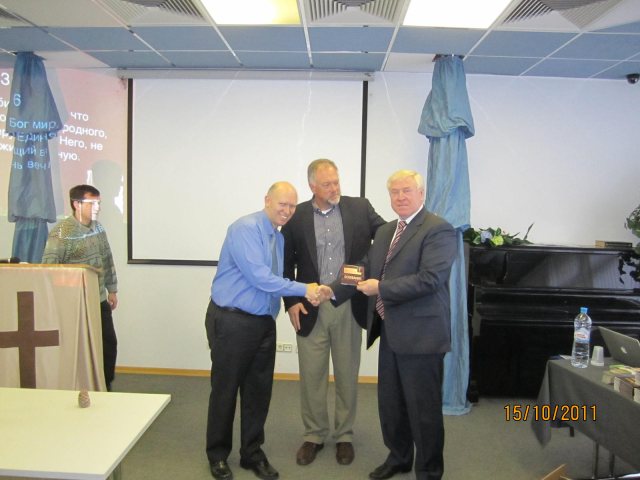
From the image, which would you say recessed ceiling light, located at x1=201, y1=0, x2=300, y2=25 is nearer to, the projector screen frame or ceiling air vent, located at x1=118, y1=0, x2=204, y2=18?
ceiling air vent, located at x1=118, y1=0, x2=204, y2=18

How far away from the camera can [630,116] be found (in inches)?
159

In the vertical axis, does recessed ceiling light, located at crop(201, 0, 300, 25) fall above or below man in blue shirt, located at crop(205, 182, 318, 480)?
above

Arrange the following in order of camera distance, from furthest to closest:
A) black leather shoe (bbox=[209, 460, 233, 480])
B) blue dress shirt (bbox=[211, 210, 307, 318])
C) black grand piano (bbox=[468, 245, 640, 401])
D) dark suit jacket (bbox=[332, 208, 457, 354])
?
black grand piano (bbox=[468, 245, 640, 401])
black leather shoe (bbox=[209, 460, 233, 480])
blue dress shirt (bbox=[211, 210, 307, 318])
dark suit jacket (bbox=[332, 208, 457, 354])

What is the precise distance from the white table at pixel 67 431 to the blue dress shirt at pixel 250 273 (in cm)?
79

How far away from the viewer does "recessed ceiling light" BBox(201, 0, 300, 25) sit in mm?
2768

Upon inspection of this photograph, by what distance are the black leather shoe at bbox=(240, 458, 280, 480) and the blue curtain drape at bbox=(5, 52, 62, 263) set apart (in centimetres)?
248

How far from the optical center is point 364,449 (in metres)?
2.81

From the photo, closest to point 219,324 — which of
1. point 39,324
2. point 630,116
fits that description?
point 39,324

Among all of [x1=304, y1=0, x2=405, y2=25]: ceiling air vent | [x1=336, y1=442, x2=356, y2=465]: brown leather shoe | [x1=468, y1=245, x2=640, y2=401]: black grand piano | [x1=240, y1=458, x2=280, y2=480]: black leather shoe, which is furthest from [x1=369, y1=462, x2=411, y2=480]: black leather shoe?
[x1=304, y1=0, x2=405, y2=25]: ceiling air vent

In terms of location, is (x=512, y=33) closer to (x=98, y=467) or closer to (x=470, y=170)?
(x=470, y=170)

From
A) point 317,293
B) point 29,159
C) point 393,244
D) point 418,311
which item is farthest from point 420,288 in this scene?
point 29,159

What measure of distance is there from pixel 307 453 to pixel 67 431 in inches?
62.7

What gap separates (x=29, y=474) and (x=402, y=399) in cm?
175
